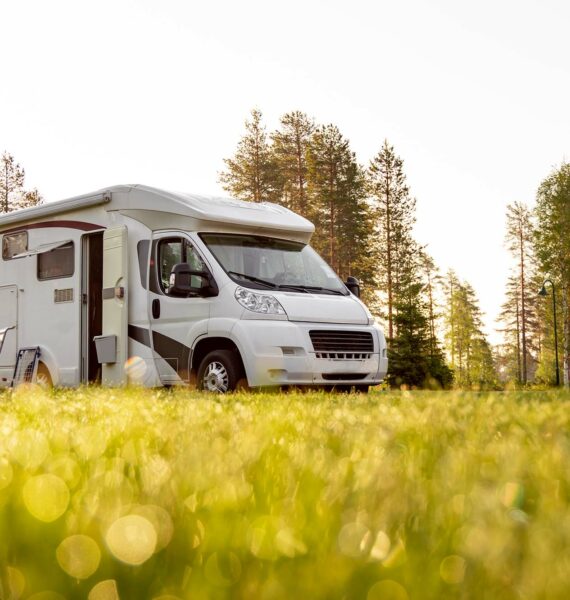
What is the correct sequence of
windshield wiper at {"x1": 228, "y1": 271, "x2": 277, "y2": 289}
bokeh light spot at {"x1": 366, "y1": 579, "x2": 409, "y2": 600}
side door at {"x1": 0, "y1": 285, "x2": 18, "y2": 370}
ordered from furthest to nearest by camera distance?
1. side door at {"x1": 0, "y1": 285, "x2": 18, "y2": 370}
2. windshield wiper at {"x1": 228, "y1": 271, "x2": 277, "y2": 289}
3. bokeh light spot at {"x1": 366, "y1": 579, "x2": 409, "y2": 600}

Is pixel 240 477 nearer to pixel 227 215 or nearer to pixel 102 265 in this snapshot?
pixel 227 215

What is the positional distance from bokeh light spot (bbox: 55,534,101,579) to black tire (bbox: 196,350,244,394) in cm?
850

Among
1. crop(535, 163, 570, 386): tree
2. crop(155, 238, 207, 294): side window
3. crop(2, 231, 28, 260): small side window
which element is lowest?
crop(155, 238, 207, 294): side window

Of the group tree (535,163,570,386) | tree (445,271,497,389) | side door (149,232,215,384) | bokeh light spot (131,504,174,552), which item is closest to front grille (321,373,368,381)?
side door (149,232,215,384)

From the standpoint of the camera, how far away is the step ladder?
12.9 m

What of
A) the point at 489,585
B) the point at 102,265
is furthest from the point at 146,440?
the point at 102,265

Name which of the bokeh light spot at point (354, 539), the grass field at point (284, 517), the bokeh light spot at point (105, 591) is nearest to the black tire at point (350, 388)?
the grass field at point (284, 517)

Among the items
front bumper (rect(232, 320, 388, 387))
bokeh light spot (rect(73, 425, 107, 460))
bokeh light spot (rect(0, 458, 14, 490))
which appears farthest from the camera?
front bumper (rect(232, 320, 388, 387))

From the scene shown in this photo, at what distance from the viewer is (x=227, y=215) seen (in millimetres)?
11234

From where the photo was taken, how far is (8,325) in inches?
534

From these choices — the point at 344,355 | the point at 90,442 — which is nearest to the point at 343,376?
the point at 344,355

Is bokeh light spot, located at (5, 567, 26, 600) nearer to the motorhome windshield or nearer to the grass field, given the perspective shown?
the grass field

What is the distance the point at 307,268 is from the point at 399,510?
32.8ft

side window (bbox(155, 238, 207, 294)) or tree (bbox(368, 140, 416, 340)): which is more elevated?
tree (bbox(368, 140, 416, 340))
